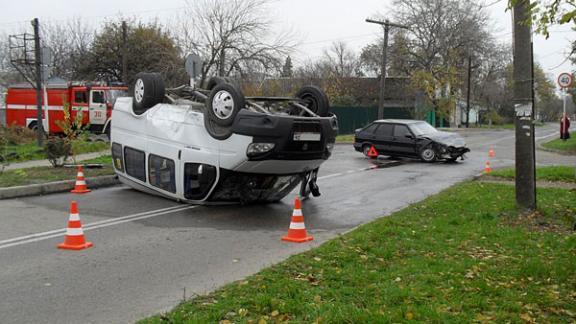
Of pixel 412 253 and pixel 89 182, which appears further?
pixel 89 182

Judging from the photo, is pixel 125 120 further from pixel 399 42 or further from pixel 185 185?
pixel 399 42

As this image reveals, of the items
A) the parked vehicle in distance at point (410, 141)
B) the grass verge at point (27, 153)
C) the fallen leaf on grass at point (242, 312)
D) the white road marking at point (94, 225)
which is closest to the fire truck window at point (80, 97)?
the grass verge at point (27, 153)

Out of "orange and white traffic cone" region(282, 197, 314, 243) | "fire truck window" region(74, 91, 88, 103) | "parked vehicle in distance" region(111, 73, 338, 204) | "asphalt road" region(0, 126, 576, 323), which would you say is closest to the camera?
"asphalt road" region(0, 126, 576, 323)

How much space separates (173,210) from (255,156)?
6.63 ft

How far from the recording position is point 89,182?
1252cm

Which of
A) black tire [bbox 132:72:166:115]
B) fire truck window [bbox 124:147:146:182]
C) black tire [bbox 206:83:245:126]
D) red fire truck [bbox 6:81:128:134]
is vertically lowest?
fire truck window [bbox 124:147:146:182]

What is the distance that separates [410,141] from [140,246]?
46.2 feet

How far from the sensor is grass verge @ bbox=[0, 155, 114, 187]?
1184 cm

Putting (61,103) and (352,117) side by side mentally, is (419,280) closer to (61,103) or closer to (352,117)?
(61,103)

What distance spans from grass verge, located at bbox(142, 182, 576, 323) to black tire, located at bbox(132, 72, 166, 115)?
198 inches

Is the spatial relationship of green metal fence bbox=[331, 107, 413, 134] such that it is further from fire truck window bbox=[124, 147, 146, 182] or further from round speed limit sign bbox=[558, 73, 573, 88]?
fire truck window bbox=[124, 147, 146, 182]

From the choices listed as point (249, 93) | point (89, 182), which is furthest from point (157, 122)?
point (249, 93)

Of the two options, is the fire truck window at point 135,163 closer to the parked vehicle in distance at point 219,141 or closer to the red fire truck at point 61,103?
the parked vehicle in distance at point 219,141

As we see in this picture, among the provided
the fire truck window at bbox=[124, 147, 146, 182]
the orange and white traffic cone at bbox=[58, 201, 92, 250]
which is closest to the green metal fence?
the fire truck window at bbox=[124, 147, 146, 182]
